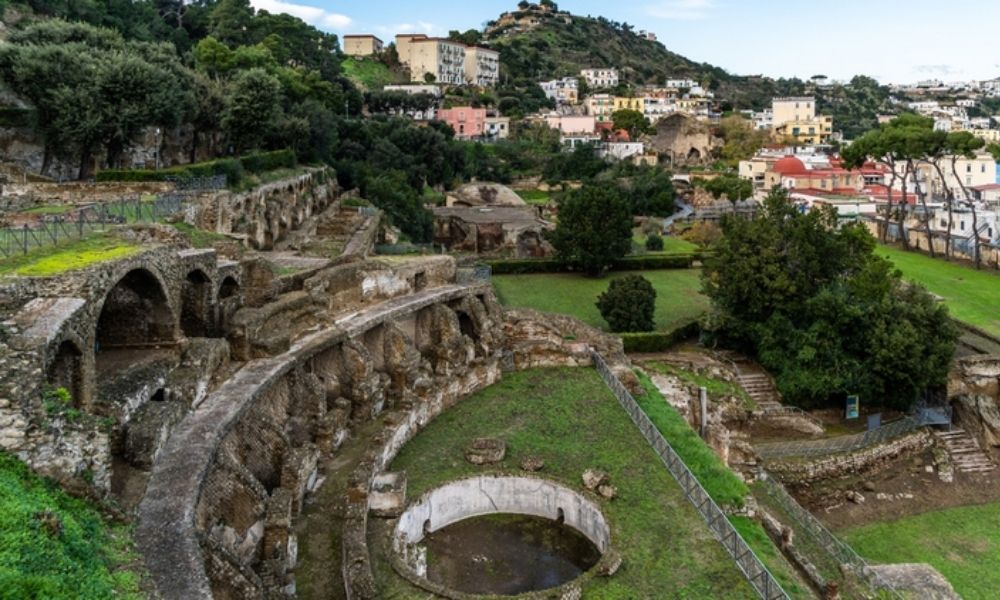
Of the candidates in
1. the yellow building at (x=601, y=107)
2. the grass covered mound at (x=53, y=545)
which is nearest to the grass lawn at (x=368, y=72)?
the yellow building at (x=601, y=107)

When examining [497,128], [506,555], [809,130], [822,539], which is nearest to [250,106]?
[506,555]

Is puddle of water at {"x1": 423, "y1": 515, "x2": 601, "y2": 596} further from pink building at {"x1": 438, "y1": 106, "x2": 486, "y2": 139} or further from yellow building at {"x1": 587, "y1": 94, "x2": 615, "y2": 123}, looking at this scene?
yellow building at {"x1": 587, "y1": 94, "x2": 615, "y2": 123}

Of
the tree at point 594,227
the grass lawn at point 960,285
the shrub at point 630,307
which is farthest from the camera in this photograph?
the tree at point 594,227

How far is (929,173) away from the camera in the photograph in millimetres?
66125

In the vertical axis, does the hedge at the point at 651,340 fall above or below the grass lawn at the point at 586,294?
below

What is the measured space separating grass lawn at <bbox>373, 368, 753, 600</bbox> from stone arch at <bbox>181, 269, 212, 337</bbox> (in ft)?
18.3

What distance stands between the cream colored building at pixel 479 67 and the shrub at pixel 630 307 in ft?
299

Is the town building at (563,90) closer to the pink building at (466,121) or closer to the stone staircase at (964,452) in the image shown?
the pink building at (466,121)

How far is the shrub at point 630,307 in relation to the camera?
101 ft

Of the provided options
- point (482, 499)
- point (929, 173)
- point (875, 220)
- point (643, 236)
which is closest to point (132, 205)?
point (482, 499)

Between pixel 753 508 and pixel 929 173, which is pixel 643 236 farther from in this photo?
pixel 753 508

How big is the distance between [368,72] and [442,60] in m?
13.1

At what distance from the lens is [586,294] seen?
37938 mm

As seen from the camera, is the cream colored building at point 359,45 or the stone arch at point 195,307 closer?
the stone arch at point 195,307
